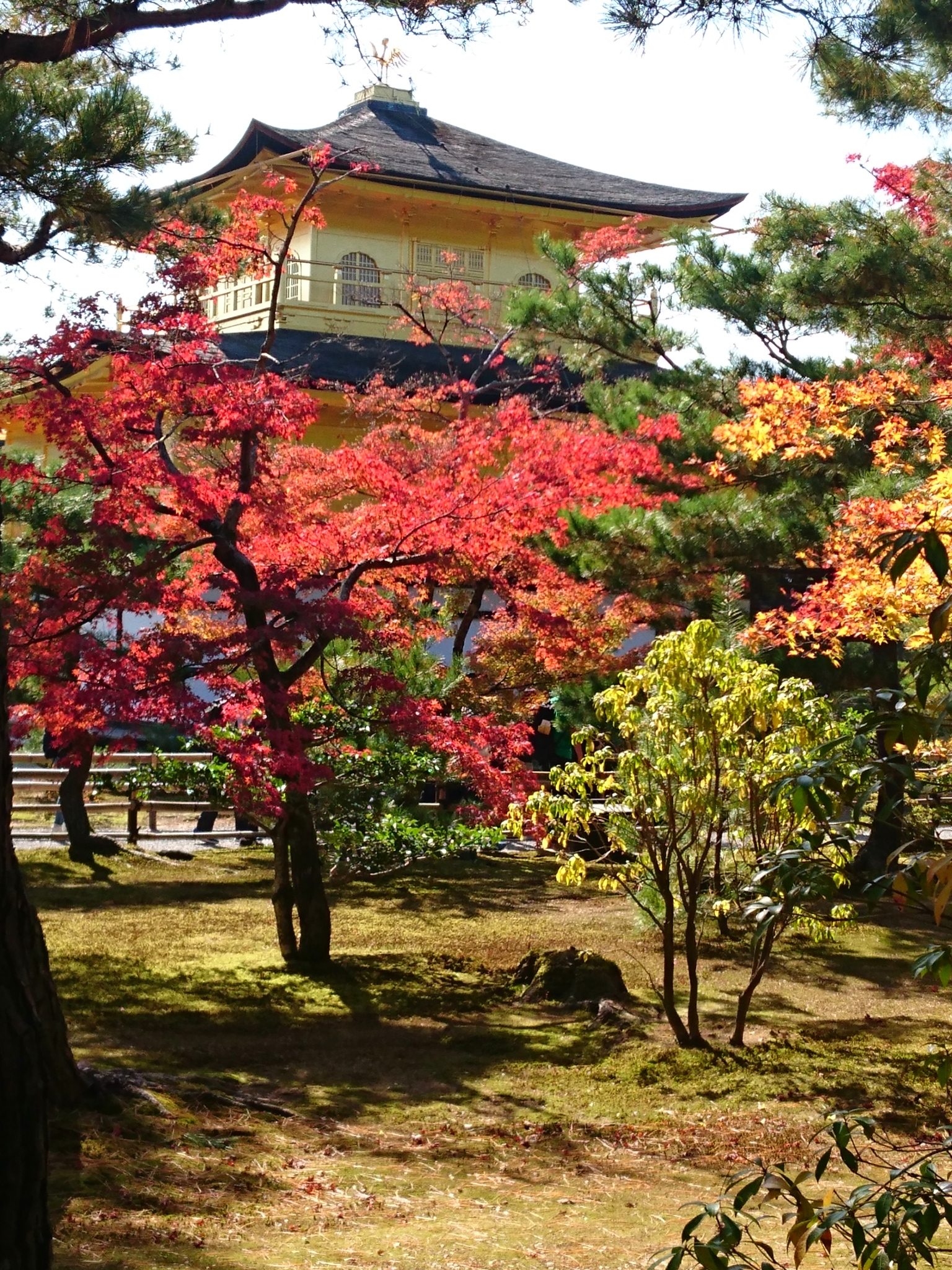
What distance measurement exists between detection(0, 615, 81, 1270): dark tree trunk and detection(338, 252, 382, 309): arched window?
67.8ft

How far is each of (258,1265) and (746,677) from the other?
3.97 metres

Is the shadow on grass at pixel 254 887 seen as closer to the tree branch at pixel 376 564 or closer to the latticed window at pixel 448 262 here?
the tree branch at pixel 376 564

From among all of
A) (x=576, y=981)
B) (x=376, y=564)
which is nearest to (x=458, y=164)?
(x=376, y=564)

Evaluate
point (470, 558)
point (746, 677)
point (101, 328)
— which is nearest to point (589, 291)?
point (470, 558)

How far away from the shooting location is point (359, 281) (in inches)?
941

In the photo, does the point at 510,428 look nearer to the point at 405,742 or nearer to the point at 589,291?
the point at 589,291

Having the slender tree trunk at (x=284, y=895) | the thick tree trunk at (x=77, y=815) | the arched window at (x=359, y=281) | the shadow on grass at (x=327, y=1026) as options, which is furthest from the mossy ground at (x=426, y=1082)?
the arched window at (x=359, y=281)

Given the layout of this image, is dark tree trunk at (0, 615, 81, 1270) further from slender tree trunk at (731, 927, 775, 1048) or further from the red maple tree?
the red maple tree

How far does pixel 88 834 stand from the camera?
14.1m

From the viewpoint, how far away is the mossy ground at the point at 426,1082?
15.5 ft

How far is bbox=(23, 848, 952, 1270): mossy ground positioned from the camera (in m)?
4.72

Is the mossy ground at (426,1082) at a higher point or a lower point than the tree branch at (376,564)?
lower

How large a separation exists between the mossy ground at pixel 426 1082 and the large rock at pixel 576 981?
0.18m

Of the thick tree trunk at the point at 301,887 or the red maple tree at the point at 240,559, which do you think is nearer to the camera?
the red maple tree at the point at 240,559
